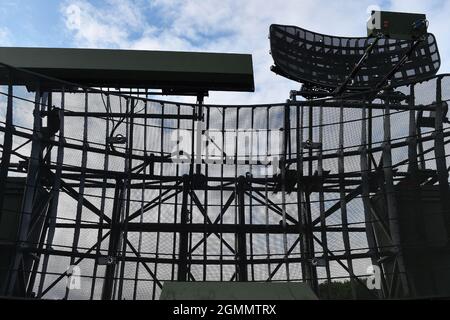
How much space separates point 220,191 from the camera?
18672mm

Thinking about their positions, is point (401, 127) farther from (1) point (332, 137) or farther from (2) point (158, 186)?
(2) point (158, 186)

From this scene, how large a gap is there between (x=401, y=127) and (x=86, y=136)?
458 inches

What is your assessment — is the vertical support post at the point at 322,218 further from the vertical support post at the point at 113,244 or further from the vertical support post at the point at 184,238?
the vertical support post at the point at 113,244

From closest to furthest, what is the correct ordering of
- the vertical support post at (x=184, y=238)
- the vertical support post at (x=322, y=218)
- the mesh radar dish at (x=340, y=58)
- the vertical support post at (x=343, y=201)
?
the vertical support post at (x=343, y=201)
the vertical support post at (x=322, y=218)
the vertical support post at (x=184, y=238)
the mesh radar dish at (x=340, y=58)

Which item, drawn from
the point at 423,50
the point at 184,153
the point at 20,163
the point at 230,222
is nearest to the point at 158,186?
the point at 184,153

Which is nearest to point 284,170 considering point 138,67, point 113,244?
point 113,244

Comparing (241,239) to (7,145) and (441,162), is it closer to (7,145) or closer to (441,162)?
(441,162)

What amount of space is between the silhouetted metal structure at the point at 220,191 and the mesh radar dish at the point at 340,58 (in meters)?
4.11

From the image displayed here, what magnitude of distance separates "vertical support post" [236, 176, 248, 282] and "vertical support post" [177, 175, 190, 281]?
1932 mm

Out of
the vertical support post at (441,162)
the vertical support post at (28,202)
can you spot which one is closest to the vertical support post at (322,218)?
the vertical support post at (441,162)

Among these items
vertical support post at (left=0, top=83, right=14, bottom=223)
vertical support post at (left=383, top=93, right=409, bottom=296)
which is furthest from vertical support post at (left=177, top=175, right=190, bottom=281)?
vertical support post at (left=383, top=93, right=409, bottom=296)

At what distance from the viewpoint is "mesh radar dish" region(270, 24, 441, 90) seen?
75.8 ft

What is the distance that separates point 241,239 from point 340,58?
11.2 meters

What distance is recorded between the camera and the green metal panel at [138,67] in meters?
20.9
